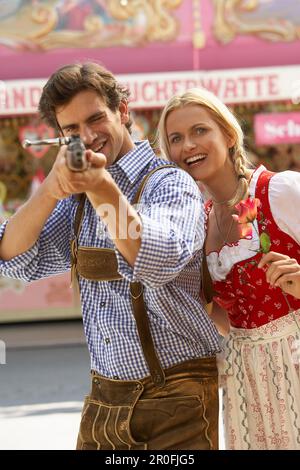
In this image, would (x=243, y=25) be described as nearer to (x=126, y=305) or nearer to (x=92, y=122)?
(x=92, y=122)

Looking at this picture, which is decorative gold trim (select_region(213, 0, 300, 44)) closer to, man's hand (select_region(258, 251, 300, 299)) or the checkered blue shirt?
the checkered blue shirt

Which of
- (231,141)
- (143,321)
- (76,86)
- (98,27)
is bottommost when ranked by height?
(143,321)

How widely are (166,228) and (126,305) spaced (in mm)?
326

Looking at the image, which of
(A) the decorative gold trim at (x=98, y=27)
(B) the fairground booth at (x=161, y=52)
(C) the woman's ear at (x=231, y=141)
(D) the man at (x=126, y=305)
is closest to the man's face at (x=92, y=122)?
(D) the man at (x=126, y=305)

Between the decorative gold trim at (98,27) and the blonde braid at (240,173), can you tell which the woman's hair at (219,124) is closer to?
the blonde braid at (240,173)

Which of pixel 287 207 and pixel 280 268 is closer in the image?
pixel 280 268

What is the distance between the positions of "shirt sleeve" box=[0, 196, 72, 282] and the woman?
40cm

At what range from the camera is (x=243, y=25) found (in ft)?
26.5

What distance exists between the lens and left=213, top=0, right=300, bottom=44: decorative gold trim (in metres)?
7.98

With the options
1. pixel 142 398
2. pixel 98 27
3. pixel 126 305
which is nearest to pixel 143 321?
pixel 126 305

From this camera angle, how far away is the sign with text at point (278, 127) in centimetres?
818

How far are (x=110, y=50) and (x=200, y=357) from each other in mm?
6250

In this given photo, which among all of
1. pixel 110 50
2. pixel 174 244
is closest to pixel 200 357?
pixel 174 244

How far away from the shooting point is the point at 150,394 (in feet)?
7.12
